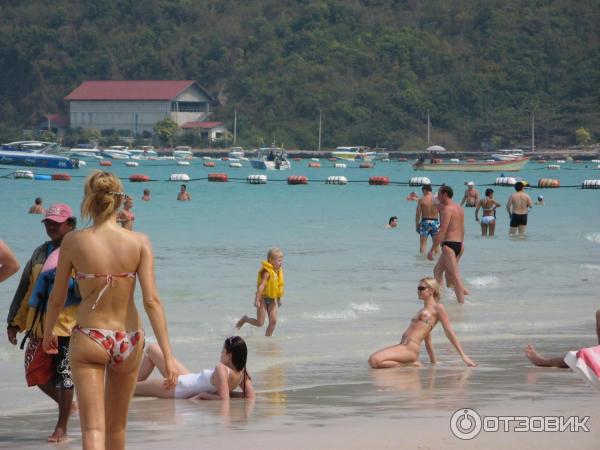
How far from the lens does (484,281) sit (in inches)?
725

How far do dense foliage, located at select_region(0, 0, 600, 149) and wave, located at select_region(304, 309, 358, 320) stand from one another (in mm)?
109288

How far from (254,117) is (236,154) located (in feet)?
47.9

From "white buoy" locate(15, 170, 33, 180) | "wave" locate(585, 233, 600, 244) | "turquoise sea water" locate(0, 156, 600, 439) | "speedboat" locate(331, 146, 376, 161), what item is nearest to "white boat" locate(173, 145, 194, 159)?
"speedboat" locate(331, 146, 376, 161)

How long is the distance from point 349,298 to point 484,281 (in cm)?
281

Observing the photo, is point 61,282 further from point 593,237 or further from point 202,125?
point 202,125

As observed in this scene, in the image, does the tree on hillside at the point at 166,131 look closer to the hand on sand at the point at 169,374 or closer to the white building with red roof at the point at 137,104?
the white building with red roof at the point at 137,104

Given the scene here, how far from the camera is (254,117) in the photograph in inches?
5177

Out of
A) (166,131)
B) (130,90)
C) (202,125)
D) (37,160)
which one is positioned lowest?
(37,160)

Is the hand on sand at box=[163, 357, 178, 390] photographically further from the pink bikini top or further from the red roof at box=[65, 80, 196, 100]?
the red roof at box=[65, 80, 196, 100]

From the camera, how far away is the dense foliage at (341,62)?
12700 centimetres

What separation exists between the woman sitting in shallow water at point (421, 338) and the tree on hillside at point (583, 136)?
116 m

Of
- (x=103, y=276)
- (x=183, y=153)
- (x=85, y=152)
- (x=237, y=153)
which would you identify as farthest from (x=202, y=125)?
(x=103, y=276)

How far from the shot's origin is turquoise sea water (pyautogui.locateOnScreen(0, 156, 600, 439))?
30.1 feet

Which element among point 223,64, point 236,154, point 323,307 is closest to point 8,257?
point 323,307
